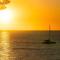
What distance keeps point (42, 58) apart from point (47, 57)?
22 cm

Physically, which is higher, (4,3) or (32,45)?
(4,3)

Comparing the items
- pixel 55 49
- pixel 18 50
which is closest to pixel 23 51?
pixel 18 50

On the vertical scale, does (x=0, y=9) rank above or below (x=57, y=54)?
above

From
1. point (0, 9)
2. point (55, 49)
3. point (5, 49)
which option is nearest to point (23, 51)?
point (5, 49)

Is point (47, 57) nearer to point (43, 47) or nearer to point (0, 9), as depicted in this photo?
point (43, 47)

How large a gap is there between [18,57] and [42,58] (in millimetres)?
779

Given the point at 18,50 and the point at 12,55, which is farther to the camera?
the point at 18,50

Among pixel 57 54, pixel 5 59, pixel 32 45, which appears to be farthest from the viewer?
pixel 32 45

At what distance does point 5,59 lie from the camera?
6098 millimetres

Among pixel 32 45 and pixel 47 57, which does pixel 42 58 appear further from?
pixel 32 45

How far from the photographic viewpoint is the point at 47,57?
6.67 meters

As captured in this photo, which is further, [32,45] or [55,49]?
[32,45]

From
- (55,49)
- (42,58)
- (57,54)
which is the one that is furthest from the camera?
(55,49)

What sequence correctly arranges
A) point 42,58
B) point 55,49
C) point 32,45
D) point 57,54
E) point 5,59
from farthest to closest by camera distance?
point 32,45 < point 55,49 < point 57,54 < point 42,58 < point 5,59
